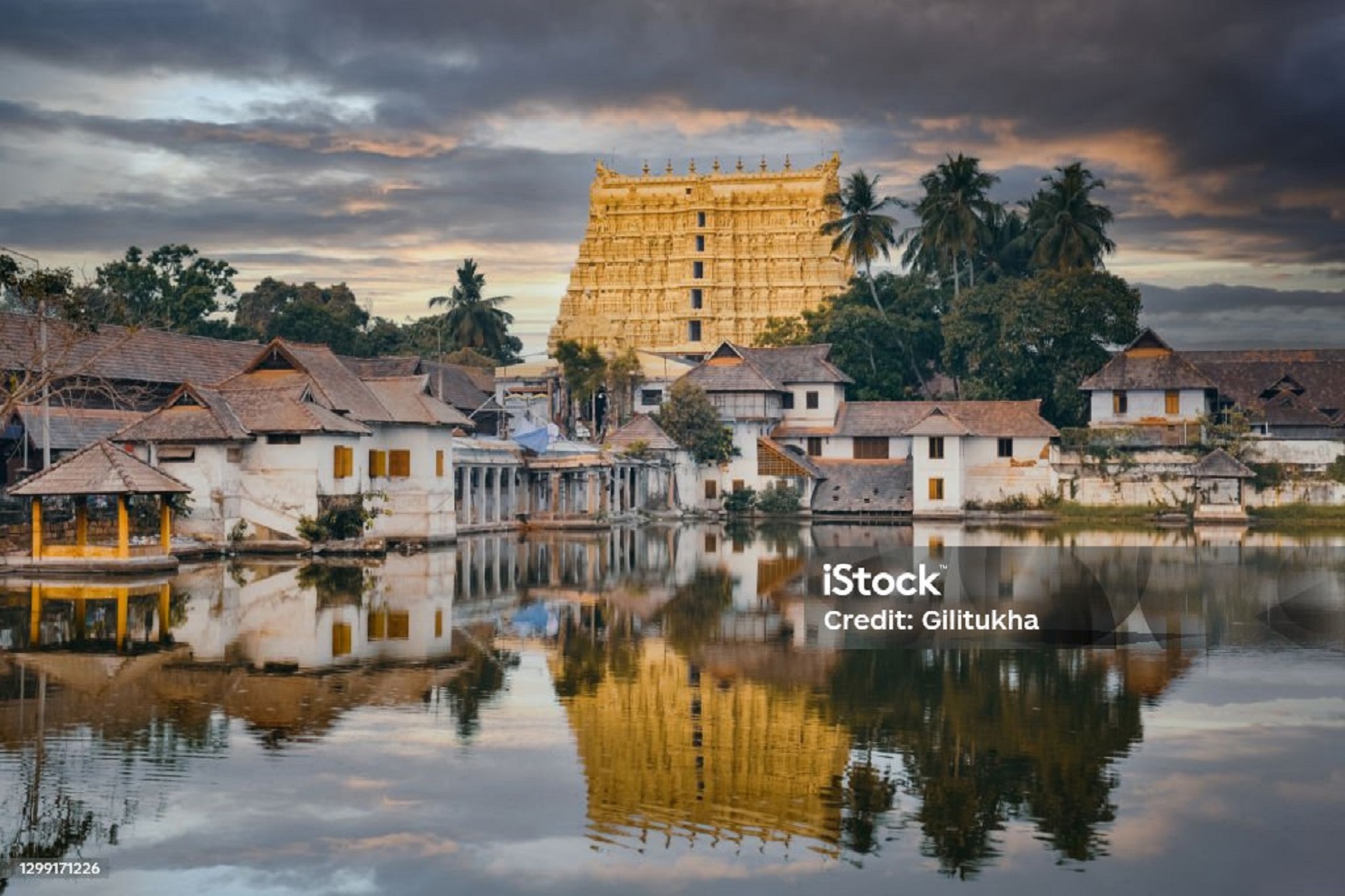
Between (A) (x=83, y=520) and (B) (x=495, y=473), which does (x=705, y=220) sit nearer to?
(B) (x=495, y=473)

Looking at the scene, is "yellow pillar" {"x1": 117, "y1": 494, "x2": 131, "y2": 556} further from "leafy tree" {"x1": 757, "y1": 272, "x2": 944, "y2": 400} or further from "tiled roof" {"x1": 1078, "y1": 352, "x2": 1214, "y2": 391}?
"leafy tree" {"x1": 757, "y1": 272, "x2": 944, "y2": 400}

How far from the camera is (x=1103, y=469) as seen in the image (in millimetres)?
60750

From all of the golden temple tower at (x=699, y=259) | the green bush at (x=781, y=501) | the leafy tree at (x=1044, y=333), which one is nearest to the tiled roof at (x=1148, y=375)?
the leafy tree at (x=1044, y=333)

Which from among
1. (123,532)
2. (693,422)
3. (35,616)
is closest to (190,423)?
(123,532)

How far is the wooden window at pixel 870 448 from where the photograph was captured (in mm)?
64188

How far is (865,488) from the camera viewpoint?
62.7m

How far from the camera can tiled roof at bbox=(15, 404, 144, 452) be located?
1590 inches

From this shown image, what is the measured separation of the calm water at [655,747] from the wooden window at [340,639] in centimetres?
8

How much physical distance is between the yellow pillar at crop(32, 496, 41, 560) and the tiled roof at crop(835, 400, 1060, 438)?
35956mm

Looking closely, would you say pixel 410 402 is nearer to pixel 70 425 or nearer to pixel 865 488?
pixel 70 425

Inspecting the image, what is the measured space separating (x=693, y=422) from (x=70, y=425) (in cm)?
2568

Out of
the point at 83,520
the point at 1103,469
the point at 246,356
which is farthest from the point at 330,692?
the point at 1103,469

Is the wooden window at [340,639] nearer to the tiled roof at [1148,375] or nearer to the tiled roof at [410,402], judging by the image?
the tiled roof at [410,402]

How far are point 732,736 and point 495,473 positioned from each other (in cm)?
3410
